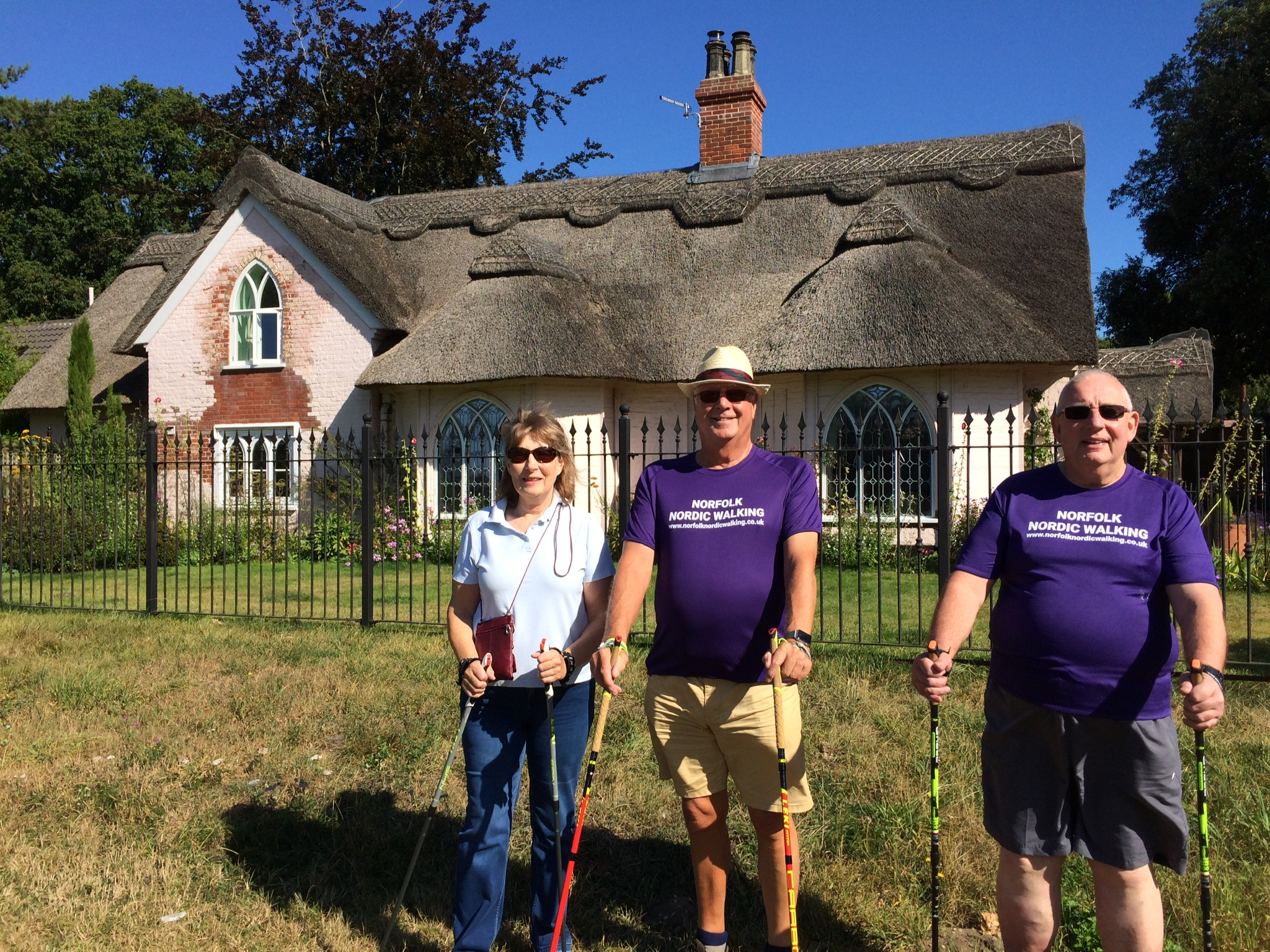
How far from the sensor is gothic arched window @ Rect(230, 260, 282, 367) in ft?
50.7

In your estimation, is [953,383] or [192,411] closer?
[953,383]

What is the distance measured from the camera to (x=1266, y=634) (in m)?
7.93

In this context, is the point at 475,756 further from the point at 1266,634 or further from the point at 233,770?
the point at 1266,634

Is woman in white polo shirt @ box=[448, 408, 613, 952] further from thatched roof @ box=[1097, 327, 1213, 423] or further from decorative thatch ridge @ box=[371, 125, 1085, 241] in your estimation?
thatched roof @ box=[1097, 327, 1213, 423]

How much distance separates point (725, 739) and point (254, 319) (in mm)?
14394

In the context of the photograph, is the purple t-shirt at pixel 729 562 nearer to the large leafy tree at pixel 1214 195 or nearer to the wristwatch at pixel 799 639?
the wristwatch at pixel 799 639

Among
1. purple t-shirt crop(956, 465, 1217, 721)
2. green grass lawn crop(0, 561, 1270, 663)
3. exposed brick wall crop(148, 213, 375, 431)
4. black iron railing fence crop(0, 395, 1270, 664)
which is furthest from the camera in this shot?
exposed brick wall crop(148, 213, 375, 431)

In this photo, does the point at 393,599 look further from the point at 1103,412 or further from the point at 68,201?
the point at 68,201

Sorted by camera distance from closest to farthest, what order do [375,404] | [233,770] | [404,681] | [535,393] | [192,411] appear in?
[233,770]
[404,681]
[535,393]
[375,404]
[192,411]

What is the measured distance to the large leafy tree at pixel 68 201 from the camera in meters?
35.2

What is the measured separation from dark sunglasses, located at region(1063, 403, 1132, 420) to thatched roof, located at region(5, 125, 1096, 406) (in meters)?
9.34

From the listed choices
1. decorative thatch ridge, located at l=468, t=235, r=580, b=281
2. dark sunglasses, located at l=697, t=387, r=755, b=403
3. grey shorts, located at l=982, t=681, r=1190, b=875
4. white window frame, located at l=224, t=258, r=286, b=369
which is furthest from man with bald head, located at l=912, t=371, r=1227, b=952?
white window frame, located at l=224, t=258, r=286, b=369

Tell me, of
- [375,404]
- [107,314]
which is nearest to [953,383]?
[375,404]

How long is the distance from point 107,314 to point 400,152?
8.07 m
